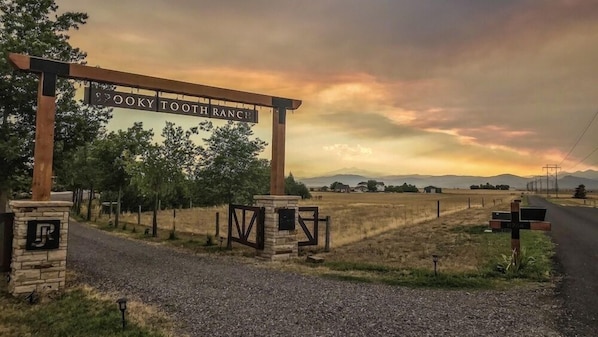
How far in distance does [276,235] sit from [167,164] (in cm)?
1013

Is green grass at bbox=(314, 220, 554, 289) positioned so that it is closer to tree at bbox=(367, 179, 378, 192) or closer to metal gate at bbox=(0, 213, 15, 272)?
metal gate at bbox=(0, 213, 15, 272)

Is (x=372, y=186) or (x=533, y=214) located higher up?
(x=372, y=186)

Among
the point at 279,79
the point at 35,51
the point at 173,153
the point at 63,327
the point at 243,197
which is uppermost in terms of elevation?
the point at 279,79

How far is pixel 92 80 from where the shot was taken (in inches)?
431

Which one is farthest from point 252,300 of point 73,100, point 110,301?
point 73,100

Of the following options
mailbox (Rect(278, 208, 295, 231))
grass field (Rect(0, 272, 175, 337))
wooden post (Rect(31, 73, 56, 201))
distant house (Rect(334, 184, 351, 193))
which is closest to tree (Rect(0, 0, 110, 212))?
wooden post (Rect(31, 73, 56, 201))

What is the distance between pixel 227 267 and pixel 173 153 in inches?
421

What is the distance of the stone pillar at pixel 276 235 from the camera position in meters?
13.3

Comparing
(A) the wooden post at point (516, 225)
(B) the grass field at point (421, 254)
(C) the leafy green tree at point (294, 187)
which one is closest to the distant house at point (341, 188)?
(C) the leafy green tree at point (294, 187)

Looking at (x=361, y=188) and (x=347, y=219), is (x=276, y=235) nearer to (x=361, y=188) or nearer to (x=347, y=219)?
(x=347, y=219)

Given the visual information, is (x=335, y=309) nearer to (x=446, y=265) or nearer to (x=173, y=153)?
(x=446, y=265)

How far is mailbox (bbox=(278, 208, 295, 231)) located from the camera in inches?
531

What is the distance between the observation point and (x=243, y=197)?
61.0 ft

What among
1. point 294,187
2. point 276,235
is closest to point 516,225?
point 276,235
